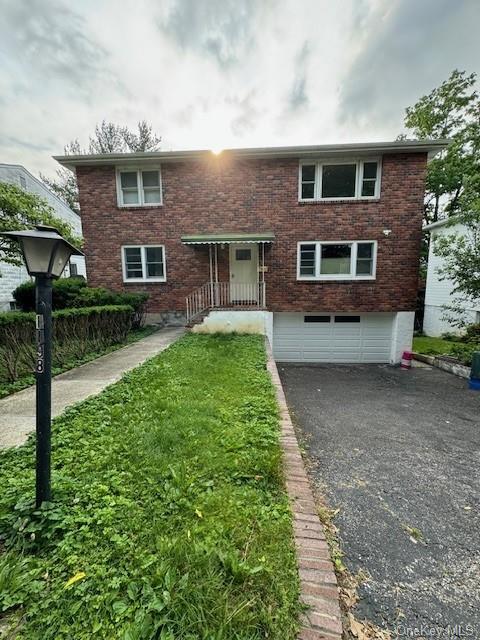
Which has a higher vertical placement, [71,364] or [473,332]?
[71,364]

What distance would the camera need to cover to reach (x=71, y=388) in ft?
15.2

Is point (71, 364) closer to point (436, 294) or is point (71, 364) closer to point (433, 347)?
point (433, 347)

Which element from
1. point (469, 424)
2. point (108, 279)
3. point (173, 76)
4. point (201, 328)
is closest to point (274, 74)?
point (173, 76)

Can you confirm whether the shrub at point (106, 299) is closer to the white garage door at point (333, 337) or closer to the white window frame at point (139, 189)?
the white window frame at point (139, 189)

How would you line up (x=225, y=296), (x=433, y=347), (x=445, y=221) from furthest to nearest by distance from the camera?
(x=445, y=221)
(x=433, y=347)
(x=225, y=296)

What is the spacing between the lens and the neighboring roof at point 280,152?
31.3ft

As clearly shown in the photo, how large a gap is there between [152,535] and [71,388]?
3.62m

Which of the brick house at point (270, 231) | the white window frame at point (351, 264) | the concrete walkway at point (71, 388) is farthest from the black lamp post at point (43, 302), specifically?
the white window frame at point (351, 264)

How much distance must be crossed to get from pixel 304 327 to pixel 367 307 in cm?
250

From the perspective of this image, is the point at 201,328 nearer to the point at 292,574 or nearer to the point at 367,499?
the point at 367,499

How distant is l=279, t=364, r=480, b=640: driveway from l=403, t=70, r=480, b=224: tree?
48.3ft

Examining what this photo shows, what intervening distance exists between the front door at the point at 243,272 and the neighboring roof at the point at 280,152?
10.7ft

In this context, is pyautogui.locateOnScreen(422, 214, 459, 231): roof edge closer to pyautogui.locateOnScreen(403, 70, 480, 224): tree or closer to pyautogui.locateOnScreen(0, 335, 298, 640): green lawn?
pyautogui.locateOnScreen(403, 70, 480, 224): tree

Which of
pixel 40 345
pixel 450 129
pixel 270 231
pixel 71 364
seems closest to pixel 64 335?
pixel 71 364
